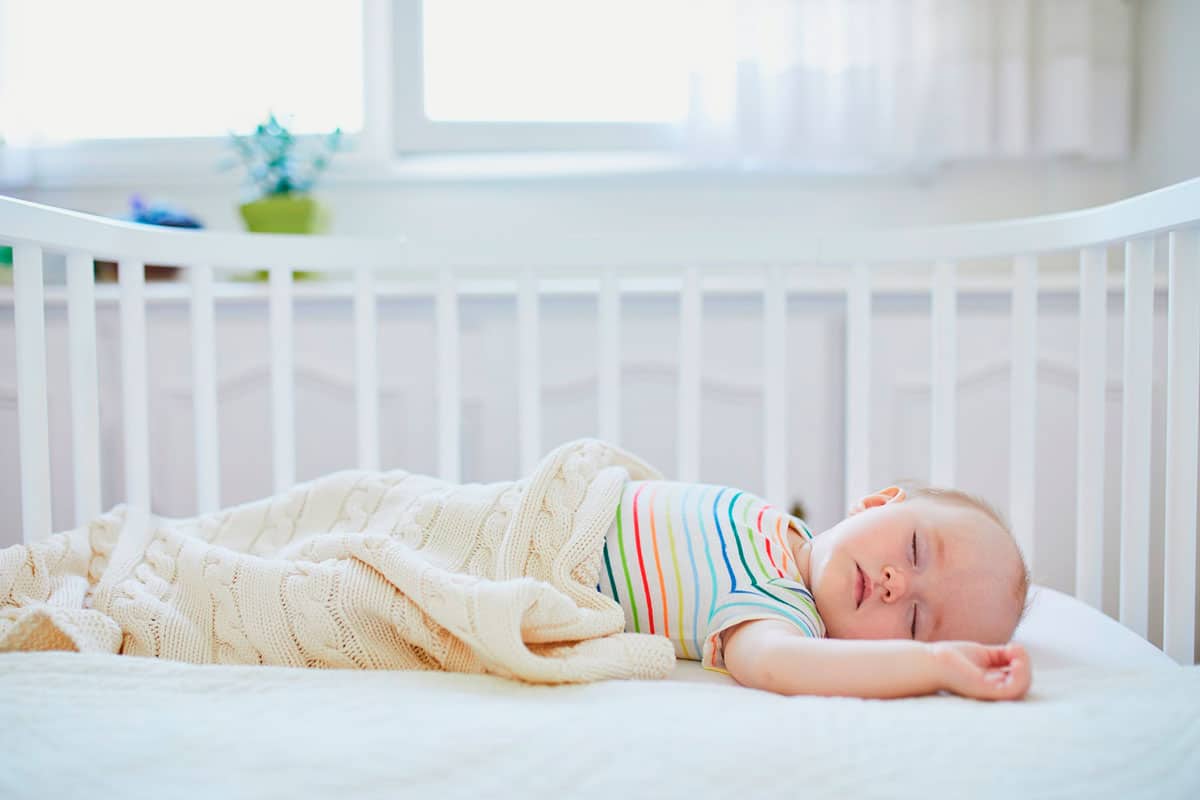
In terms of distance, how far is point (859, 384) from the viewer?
3.78 ft

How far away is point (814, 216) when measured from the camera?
5.63 ft

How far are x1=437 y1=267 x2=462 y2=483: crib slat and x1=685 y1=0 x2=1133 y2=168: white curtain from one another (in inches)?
24.7

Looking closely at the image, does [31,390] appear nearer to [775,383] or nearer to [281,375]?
[281,375]

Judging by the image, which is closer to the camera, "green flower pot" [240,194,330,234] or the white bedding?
the white bedding

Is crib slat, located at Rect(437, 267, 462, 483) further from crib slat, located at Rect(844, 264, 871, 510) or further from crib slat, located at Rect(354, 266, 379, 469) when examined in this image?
crib slat, located at Rect(844, 264, 871, 510)

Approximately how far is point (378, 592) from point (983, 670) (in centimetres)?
46

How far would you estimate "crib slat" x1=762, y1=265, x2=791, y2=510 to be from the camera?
1.17 metres

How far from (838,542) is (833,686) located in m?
0.20

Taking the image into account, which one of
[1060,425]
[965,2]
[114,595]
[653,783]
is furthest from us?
[965,2]

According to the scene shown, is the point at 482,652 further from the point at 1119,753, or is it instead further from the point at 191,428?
the point at 191,428

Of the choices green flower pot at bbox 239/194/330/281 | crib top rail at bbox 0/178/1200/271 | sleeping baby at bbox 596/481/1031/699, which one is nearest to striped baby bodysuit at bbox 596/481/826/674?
sleeping baby at bbox 596/481/1031/699

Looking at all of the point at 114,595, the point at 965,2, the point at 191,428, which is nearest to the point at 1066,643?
the point at 114,595

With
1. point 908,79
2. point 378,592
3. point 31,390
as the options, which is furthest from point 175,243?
point 908,79

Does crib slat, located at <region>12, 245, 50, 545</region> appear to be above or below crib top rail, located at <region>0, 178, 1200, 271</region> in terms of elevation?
below
